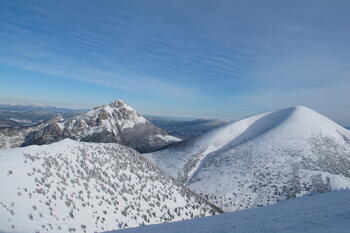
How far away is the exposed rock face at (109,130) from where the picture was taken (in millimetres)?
143875

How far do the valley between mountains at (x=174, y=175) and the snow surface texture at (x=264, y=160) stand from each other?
0.64 feet

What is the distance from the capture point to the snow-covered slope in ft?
472

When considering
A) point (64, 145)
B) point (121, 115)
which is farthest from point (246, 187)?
point (121, 115)

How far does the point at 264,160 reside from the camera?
5928 cm

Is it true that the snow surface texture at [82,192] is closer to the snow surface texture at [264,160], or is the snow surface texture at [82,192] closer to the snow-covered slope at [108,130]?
the snow surface texture at [264,160]

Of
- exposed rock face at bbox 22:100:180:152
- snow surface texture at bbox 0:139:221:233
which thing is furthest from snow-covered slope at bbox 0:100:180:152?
snow surface texture at bbox 0:139:221:233

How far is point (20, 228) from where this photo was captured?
15141 mm

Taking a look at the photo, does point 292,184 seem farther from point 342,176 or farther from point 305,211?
point 305,211

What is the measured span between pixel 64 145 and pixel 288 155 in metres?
48.9

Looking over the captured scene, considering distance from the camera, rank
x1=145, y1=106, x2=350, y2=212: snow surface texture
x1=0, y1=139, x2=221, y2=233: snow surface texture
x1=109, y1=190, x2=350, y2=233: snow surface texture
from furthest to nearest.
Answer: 1. x1=145, y1=106, x2=350, y2=212: snow surface texture
2. x1=0, y1=139, x2=221, y2=233: snow surface texture
3. x1=109, y1=190, x2=350, y2=233: snow surface texture

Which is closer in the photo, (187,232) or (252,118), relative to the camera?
(187,232)

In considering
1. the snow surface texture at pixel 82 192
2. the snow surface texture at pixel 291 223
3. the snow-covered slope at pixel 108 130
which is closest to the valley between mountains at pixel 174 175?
the snow surface texture at pixel 82 192

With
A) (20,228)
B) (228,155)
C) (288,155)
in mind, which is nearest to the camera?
(20,228)

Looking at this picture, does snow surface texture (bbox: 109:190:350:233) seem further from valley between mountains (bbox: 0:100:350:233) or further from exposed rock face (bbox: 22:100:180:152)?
exposed rock face (bbox: 22:100:180:152)
